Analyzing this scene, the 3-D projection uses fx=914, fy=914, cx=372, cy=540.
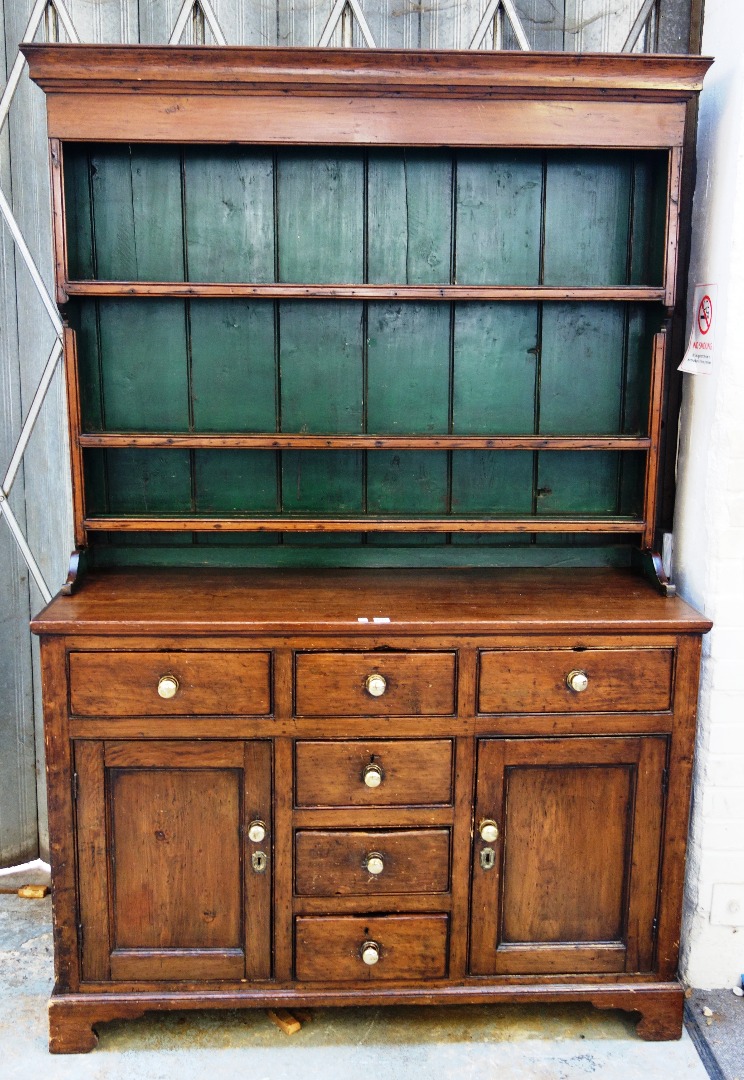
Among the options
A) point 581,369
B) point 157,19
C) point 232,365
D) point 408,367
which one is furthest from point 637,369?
point 157,19

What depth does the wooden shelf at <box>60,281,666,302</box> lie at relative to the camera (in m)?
1.73

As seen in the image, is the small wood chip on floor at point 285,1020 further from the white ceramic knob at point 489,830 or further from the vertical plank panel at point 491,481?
the vertical plank panel at point 491,481

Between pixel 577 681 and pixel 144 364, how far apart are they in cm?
109

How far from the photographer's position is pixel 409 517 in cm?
190

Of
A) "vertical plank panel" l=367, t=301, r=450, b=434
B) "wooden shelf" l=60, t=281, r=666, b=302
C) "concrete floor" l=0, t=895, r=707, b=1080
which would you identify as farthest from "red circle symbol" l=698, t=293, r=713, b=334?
"concrete floor" l=0, t=895, r=707, b=1080

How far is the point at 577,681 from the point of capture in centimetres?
165

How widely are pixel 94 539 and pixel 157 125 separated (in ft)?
2.79

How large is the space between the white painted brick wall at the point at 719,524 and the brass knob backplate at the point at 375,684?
0.67 m

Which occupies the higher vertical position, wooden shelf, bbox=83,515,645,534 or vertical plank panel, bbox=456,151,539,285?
vertical plank panel, bbox=456,151,539,285

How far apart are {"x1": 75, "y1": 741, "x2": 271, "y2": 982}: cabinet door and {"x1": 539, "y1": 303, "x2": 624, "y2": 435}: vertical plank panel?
3.09ft

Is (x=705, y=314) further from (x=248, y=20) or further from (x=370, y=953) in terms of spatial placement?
(x=370, y=953)

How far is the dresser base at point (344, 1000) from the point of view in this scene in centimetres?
171

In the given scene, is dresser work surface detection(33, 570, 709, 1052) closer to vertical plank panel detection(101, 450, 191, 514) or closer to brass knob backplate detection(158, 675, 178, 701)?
brass knob backplate detection(158, 675, 178, 701)

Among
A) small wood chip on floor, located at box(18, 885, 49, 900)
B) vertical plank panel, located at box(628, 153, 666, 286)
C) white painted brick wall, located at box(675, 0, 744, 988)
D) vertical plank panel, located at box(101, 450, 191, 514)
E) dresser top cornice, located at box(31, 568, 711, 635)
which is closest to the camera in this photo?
dresser top cornice, located at box(31, 568, 711, 635)
